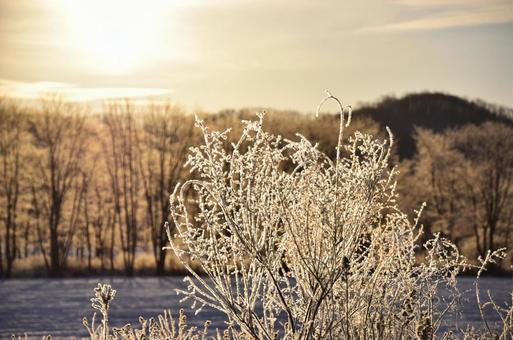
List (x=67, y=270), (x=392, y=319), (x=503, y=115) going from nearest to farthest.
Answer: (x=392, y=319) < (x=67, y=270) < (x=503, y=115)

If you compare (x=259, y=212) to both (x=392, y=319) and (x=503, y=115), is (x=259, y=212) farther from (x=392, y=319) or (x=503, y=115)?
(x=503, y=115)

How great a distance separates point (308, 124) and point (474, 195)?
10812mm

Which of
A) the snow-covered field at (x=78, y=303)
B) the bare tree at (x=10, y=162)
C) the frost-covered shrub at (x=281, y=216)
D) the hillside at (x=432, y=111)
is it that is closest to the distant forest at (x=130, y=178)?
the bare tree at (x=10, y=162)

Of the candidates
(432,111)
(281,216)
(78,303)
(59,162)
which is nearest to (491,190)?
(59,162)

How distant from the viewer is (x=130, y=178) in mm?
47844

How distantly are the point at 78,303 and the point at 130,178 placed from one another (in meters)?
20.3

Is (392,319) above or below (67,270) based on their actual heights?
above

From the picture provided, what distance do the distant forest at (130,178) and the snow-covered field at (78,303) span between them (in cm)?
603

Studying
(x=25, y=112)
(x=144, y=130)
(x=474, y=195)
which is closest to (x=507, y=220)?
(x=474, y=195)

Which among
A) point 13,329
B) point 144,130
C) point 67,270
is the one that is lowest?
point 67,270

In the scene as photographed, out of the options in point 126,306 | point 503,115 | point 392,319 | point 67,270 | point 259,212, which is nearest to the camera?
point 259,212

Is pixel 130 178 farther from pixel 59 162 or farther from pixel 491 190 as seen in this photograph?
pixel 491 190

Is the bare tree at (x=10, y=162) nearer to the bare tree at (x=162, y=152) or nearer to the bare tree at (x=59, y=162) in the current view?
the bare tree at (x=59, y=162)

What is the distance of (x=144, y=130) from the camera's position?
4972cm
